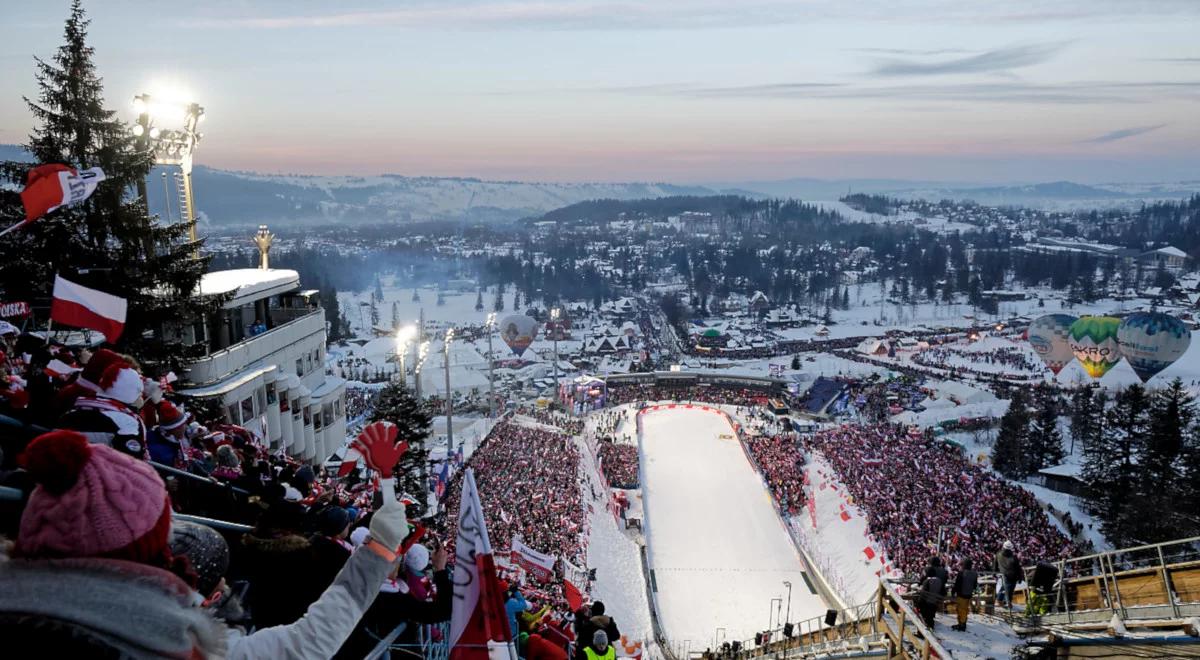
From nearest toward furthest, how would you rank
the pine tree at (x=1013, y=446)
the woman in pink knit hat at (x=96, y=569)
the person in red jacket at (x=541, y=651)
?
the woman in pink knit hat at (x=96, y=569) < the person in red jacket at (x=541, y=651) < the pine tree at (x=1013, y=446)

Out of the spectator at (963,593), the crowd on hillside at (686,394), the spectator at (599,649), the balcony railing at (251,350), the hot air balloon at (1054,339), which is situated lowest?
the crowd on hillside at (686,394)

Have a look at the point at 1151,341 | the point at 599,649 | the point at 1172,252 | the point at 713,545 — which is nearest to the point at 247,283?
the point at 599,649

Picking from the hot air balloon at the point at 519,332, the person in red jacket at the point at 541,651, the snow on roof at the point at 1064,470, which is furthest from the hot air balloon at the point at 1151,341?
the person in red jacket at the point at 541,651

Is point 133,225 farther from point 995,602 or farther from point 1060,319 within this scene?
point 1060,319

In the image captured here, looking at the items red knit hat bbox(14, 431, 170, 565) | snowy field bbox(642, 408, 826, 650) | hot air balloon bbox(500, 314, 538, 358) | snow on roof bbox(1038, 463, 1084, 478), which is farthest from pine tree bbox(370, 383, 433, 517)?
hot air balloon bbox(500, 314, 538, 358)

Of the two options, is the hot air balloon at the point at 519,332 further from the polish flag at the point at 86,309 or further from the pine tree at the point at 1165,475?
the polish flag at the point at 86,309

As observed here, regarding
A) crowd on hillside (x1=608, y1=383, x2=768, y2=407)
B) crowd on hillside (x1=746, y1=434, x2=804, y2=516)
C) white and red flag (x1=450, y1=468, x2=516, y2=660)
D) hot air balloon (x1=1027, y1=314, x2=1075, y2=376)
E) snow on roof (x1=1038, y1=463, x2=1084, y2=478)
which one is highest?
white and red flag (x1=450, y1=468, x2=516, y2=660)

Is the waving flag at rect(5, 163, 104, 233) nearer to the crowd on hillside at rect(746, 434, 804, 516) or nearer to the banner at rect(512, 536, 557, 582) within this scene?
the banner at rect(512, 536, 557, 582)
